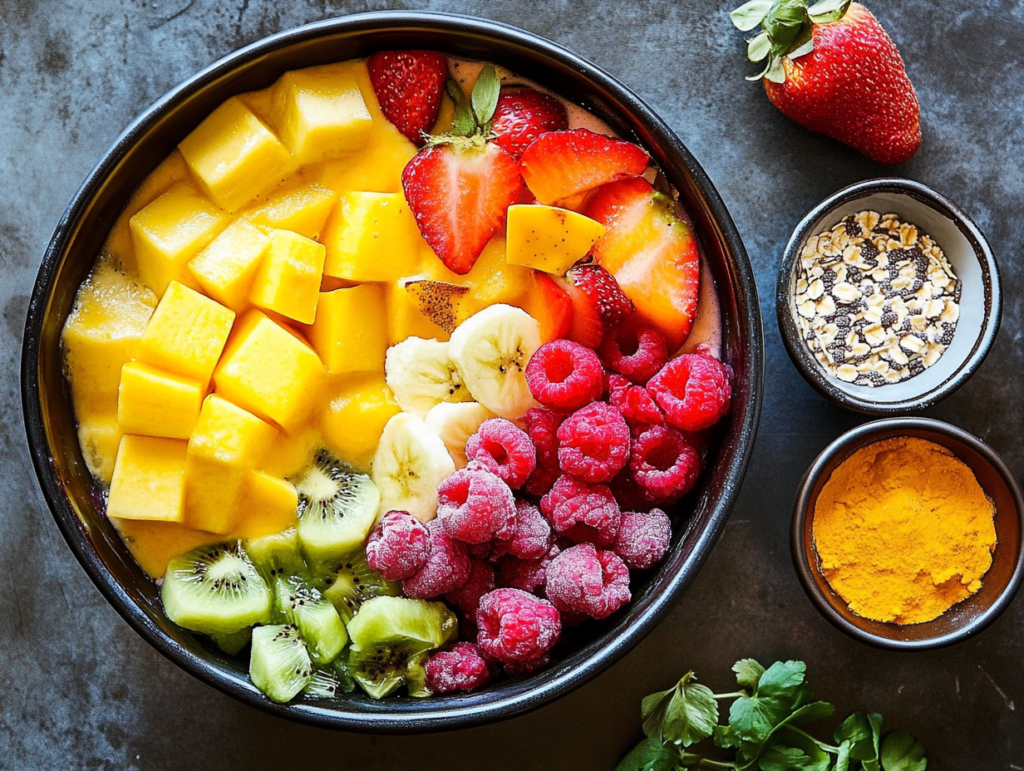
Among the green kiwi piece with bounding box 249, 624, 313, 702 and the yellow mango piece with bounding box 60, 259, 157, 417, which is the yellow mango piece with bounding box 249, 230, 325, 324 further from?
the green kiwi piece with bounding box 249, 624, 313, 702

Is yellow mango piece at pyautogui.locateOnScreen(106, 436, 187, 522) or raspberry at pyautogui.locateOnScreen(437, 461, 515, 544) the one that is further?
yellow mango piece at pyautogui.locateOnScreen(106, 436, 187, 522)

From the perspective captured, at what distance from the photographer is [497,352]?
159 centimetres

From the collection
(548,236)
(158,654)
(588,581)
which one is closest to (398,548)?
(588,581)

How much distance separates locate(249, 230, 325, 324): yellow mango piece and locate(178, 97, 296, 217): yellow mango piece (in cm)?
11

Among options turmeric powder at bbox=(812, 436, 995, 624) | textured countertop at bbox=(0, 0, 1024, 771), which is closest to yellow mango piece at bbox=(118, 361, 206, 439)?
textured countertop at bbox=(0, 0, 1024, 771)

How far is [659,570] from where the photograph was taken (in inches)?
63.1

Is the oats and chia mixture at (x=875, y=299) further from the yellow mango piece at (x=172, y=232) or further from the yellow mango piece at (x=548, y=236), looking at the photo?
the yellow mango piece at (x=172, y=232)

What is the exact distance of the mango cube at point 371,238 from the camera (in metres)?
1.59

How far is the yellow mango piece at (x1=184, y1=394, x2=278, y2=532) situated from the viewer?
60.3 inches

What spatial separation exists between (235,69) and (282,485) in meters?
0.79

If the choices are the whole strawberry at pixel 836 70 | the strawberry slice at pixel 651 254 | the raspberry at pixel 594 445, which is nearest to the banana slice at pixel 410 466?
the raspberry at pixel 594 445

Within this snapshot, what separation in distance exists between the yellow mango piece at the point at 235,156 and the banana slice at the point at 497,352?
478 mm

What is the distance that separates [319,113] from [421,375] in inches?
21.3

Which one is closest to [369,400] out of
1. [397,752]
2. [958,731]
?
[397,752]
